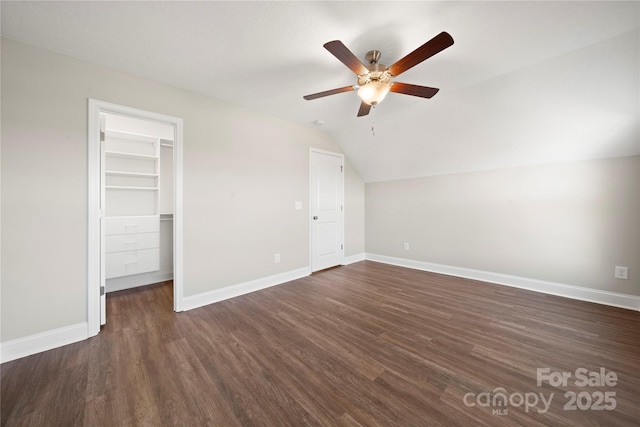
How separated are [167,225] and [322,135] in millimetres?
2949

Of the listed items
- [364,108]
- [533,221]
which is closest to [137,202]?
[364,108]

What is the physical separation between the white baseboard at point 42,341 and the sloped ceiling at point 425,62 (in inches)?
93.1

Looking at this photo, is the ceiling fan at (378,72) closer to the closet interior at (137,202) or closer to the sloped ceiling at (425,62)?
the sloped ceiling at (425,62)

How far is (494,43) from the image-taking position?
6.25ft

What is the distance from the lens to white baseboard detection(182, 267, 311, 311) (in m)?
2.69

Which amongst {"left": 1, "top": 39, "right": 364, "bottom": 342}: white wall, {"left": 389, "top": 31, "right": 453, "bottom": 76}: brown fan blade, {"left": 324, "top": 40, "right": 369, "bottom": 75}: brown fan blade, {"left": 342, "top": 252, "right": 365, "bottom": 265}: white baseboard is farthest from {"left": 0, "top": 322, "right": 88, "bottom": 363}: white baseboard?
{"left": 342, "top": 252, "right": 365, "bottom": 265}: white baseboard

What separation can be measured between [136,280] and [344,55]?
13.1 ft

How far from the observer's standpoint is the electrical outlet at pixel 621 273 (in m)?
2.59

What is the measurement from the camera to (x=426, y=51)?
1528 millimetres

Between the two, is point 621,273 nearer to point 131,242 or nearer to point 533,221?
point 533,221

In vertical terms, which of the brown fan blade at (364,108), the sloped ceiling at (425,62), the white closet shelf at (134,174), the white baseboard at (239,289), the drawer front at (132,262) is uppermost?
the sloped ceiling at (425,62)

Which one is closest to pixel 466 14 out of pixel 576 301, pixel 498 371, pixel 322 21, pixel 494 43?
pixel 494 43

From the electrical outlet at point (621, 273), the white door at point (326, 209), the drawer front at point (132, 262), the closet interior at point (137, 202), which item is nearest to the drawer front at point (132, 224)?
the closet interior at point (137, 202)

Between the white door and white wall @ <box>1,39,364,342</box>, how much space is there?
91 cm
